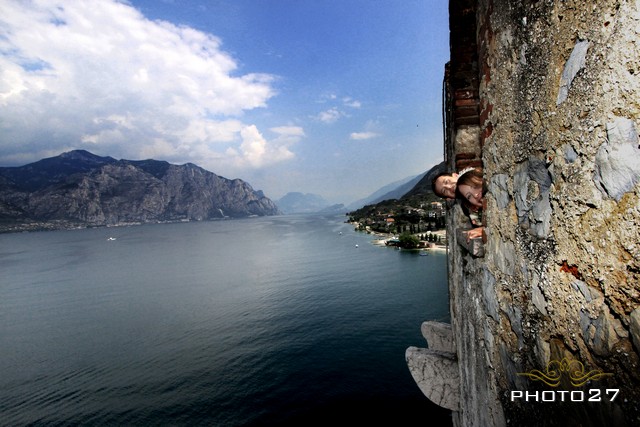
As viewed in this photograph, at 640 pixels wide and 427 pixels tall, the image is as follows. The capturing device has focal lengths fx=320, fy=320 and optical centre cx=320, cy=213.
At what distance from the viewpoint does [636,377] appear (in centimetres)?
132

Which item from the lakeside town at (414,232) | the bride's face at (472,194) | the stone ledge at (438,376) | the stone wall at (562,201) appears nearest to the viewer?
the stone wall at (562,201)

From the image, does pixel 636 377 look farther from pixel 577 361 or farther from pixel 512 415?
pixel 512 415

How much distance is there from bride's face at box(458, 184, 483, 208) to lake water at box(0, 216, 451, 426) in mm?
19326

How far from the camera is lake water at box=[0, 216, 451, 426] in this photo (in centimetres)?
2003

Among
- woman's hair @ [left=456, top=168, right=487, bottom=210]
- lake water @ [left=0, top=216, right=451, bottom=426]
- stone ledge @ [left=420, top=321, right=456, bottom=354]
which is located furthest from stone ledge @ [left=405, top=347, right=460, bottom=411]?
lake water @ [left=0, top=216, right=451, bottom=426]

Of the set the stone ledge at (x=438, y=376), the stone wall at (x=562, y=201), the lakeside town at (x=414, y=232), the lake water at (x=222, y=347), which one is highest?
the stone wall at (x=562, y=201)

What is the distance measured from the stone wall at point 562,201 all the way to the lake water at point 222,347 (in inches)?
780

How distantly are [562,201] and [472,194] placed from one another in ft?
5.96

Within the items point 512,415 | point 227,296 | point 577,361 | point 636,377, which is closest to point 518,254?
point 577,361

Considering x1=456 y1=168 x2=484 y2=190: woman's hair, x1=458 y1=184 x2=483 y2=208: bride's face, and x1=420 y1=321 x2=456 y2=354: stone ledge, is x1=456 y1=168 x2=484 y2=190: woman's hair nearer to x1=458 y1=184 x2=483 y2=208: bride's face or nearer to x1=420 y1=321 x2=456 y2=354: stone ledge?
x1=458 y1=184 x2=483 y2=208: bride's face

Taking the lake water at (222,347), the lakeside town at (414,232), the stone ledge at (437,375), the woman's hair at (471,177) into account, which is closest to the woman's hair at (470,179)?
the woman's hair at (471,177)

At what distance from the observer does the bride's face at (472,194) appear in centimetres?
340

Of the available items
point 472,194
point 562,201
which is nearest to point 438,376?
point 472,194

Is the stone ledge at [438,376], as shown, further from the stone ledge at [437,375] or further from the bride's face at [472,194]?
the bride's face at [472,194]
